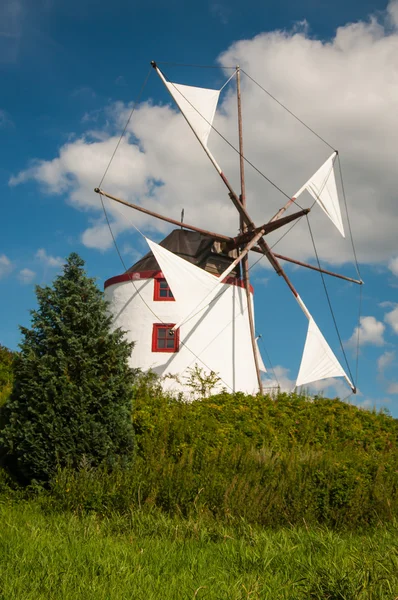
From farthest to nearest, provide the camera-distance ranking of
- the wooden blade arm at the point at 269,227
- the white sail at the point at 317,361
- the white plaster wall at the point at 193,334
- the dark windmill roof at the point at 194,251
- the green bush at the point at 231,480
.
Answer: the dark windmill roof at the point at 194,251 → the wooden blade arm at the point at 269,227 → the white sail at the point at 317,361 → the white plaster wall at the point at 193,334 → the green bush at the point at 231,480

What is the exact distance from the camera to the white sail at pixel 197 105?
20.1 meters

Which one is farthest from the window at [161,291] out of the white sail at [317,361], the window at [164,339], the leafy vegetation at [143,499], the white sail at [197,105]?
the leafy vegetation at [143,499]

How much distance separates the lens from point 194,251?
67.2ft

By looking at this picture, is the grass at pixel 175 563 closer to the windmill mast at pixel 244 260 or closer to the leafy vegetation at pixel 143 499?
the leafy vegetation at pixel 143 499

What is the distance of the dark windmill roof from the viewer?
2027cm

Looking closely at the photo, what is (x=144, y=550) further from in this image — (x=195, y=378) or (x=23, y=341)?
(x=195, y=378)

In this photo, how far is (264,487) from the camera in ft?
26.6

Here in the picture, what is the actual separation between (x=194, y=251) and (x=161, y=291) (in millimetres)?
2416

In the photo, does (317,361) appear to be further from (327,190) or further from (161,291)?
(327,190)

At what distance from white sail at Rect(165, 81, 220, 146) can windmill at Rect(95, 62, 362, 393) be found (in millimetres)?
33

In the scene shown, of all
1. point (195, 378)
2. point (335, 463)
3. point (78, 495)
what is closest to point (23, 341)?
point (78, 495)

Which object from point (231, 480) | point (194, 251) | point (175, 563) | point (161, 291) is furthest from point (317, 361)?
point (175, 563)

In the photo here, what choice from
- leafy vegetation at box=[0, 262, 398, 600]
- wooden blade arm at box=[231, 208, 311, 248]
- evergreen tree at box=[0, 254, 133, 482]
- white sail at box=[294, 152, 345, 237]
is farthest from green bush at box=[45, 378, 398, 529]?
white sail at box=[294, 152, 345, 237]

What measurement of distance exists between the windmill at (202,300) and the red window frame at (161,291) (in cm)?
3
